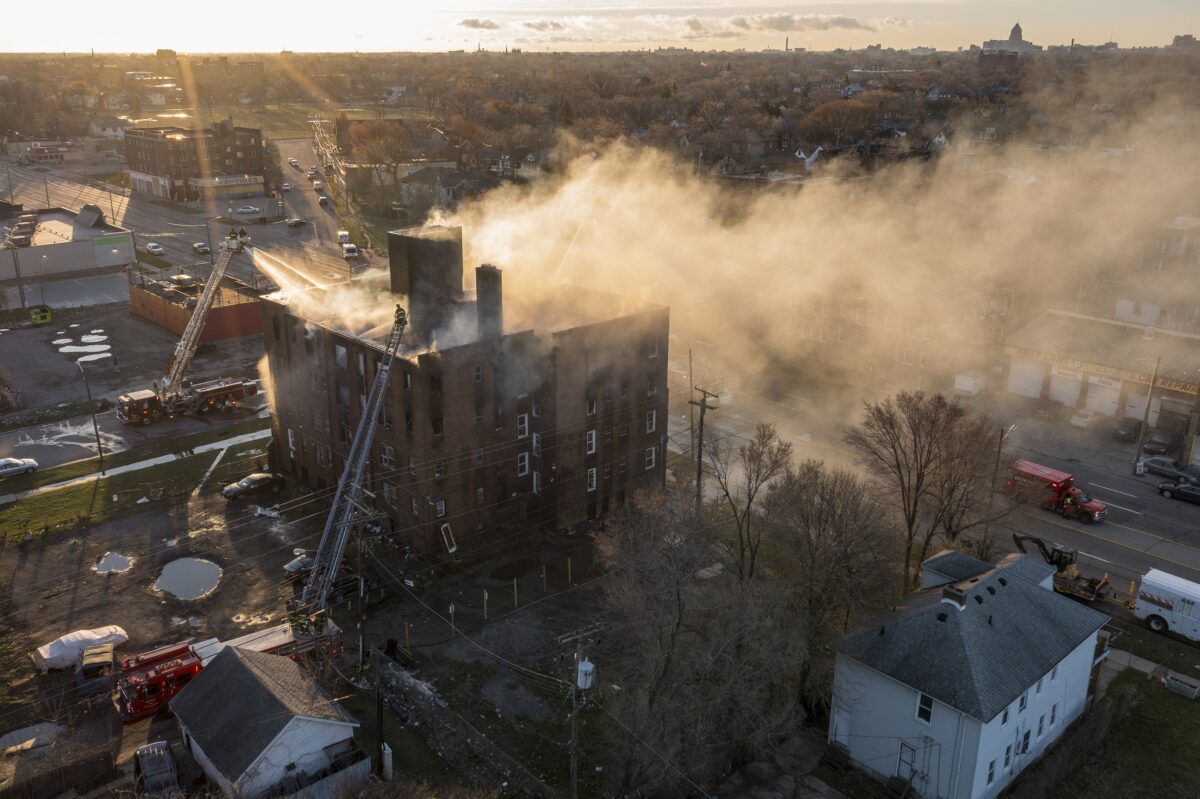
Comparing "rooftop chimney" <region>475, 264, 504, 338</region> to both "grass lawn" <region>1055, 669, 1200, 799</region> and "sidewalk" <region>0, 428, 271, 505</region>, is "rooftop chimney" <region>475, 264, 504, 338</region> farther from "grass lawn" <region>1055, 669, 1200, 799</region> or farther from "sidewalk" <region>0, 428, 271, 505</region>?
"grass lawn" <region>1055, 669, 1200, 799</region>

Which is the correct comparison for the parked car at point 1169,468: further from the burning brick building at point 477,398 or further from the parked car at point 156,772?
the parked car at point 156,772

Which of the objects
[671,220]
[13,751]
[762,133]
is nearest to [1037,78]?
[762,133]

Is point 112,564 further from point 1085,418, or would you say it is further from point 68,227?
point 68,227

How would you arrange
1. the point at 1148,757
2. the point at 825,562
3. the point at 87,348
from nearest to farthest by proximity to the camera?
the point at 1148,757 < the point at 825,562 < the point at 87,348

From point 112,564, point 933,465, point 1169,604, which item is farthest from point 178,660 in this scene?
point 1169,604

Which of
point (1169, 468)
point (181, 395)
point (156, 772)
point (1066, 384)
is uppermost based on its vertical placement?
point (1066, 384)

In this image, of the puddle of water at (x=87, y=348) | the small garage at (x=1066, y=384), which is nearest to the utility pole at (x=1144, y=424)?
the small garage at (x=1066, y=384)
